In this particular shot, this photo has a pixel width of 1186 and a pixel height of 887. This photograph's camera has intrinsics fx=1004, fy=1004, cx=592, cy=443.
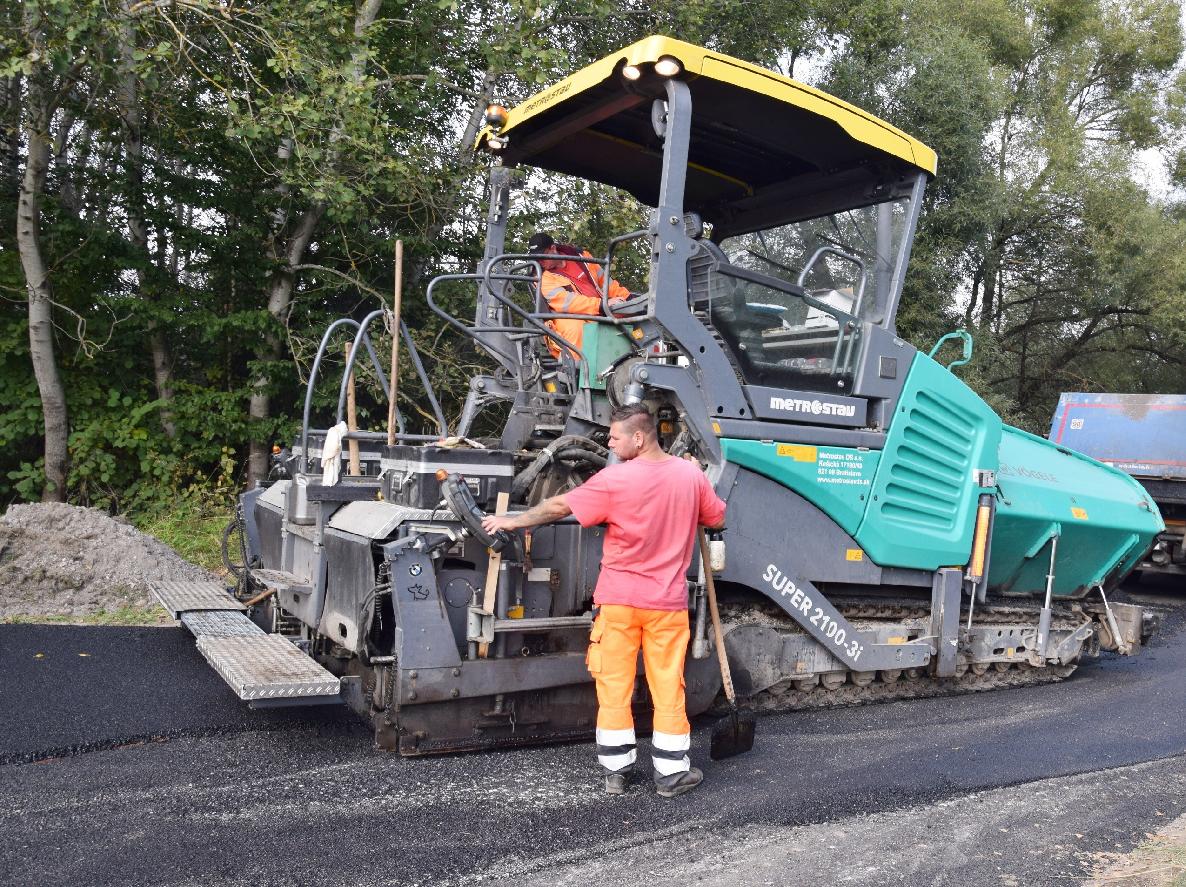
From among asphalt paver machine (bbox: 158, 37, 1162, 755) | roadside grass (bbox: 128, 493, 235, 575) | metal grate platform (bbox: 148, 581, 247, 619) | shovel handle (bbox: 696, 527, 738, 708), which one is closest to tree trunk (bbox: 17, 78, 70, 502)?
roadside grass (bbox: 128, 493, 235, 575)

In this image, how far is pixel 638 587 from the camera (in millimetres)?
3691

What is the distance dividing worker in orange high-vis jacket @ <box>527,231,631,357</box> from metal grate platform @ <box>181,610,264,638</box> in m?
2.04

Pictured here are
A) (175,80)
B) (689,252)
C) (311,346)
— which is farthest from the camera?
(311,346)

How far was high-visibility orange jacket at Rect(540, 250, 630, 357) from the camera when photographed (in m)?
5.18

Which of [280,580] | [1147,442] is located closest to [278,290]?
[280,580]

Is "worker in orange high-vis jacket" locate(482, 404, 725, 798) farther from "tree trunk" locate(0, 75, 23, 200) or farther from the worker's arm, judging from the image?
"tree trunk" locate(0, 75, 23, 200)

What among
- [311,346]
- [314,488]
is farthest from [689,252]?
[311,346]

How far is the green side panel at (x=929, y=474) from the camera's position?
4.84m

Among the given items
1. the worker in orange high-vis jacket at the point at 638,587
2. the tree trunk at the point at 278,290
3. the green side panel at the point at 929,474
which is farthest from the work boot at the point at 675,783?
the tree trunk at the point at 278,290

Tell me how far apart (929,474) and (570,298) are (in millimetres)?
2046

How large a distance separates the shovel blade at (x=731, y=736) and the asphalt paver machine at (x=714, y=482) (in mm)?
292

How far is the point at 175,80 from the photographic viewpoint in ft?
28.9

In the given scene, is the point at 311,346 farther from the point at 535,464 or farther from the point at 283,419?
the point at 535,464

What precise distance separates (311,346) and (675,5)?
17.3 ft
